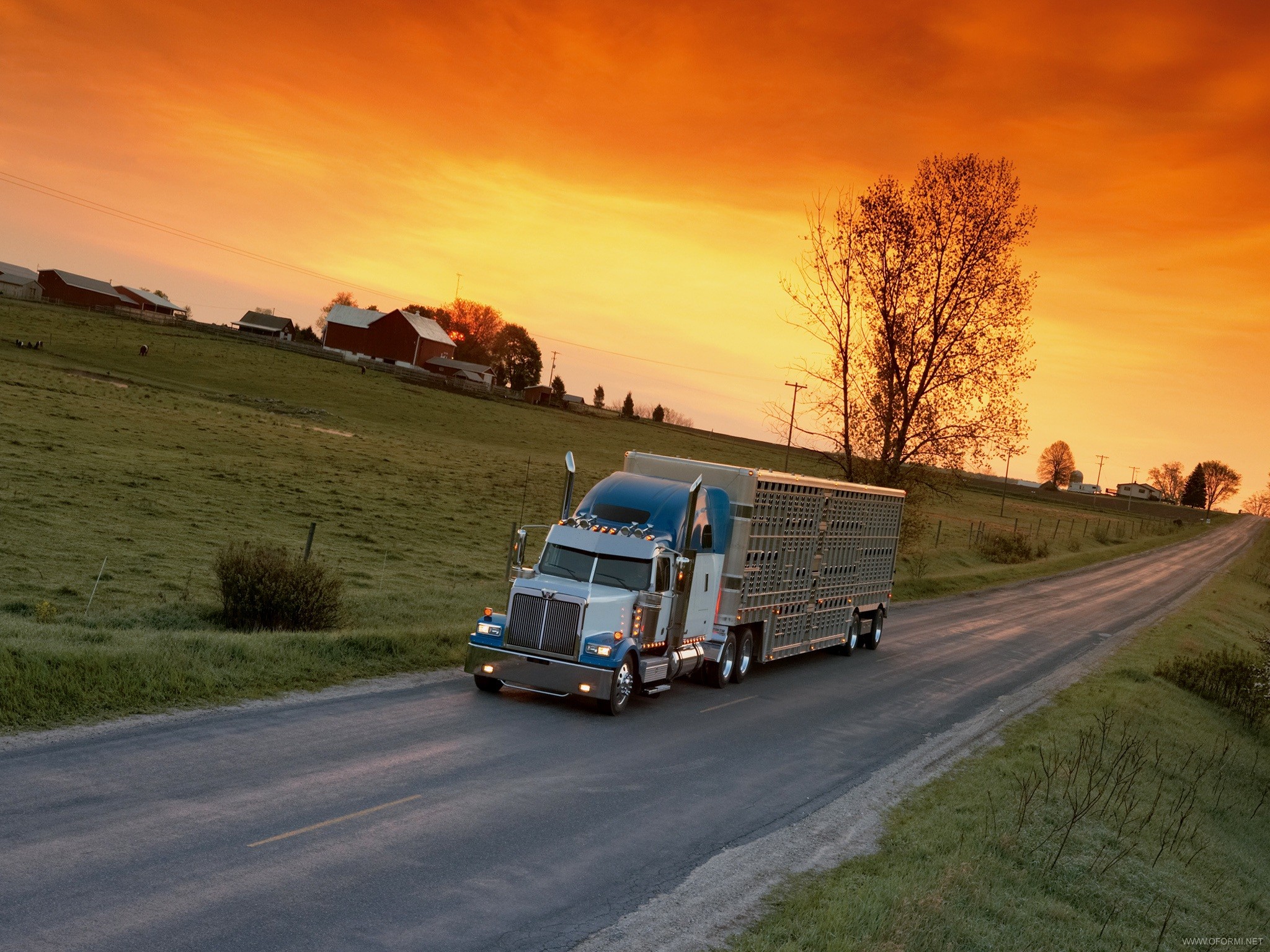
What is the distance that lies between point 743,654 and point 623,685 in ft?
17.7

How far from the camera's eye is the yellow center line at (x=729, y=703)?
1917 cm

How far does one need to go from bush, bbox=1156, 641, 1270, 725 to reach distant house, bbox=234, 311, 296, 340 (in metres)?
127

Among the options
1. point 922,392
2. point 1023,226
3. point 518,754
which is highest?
point 1023,226

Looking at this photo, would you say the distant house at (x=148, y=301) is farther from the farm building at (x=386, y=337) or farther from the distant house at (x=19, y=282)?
the farm building at (x=386, y=337)

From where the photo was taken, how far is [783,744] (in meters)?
17.1

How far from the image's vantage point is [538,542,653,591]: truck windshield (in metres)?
18.2

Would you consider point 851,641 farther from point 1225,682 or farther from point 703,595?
point 1225,682

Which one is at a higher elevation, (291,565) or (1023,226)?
(1023,226)

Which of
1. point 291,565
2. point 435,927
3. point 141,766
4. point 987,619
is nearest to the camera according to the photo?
point 435,927

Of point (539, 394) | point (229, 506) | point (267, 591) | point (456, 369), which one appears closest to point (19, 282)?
point (456, 369)

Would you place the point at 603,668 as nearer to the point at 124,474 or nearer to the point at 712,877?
the point at 712,877

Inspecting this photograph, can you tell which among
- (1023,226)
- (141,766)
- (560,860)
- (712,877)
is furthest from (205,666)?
(1023,226)

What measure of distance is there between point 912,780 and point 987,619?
24.1 meters

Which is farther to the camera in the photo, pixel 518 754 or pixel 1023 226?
pixel 1023 226
